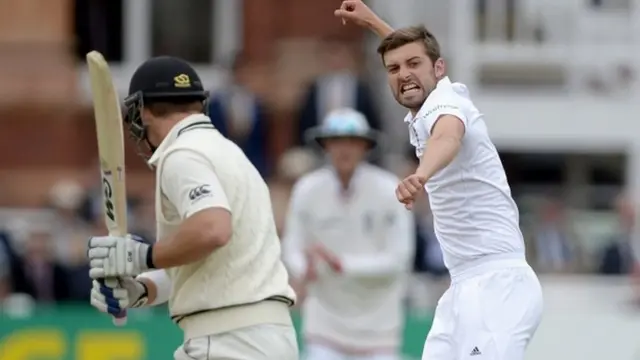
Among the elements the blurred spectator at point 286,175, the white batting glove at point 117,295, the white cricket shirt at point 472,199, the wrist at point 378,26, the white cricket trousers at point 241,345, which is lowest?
the blurred spectator at point 286,175

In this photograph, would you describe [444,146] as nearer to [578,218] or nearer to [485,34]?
[578,218]

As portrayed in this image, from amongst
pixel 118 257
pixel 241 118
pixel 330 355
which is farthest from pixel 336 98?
pixel 118 257

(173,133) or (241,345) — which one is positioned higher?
(173,133)

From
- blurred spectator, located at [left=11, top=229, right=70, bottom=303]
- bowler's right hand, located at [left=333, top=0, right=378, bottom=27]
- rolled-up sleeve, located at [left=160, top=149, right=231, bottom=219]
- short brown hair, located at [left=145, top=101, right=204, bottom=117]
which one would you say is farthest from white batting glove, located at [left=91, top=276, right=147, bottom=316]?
blurred spectator, located at [left=11, top=229, right=70, bottom=303]

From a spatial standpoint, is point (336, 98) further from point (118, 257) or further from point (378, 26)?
point (118, 257)

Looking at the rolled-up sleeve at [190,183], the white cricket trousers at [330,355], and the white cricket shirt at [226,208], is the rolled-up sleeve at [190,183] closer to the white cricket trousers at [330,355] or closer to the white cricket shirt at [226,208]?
the white cricket shirt at [226,208]

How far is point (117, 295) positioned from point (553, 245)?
931 cm

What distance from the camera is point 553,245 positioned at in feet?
51.7

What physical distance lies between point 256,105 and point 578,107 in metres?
4.19

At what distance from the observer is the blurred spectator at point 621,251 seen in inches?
605

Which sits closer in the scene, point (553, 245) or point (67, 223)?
point (67, 223)

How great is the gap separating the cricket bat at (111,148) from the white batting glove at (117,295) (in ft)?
0.29

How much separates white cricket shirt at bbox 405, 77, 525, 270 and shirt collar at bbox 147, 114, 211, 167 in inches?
31.3

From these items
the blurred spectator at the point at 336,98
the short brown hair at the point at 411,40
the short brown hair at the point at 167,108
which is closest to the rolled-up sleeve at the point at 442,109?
the short brown hair at the point at 411,40
